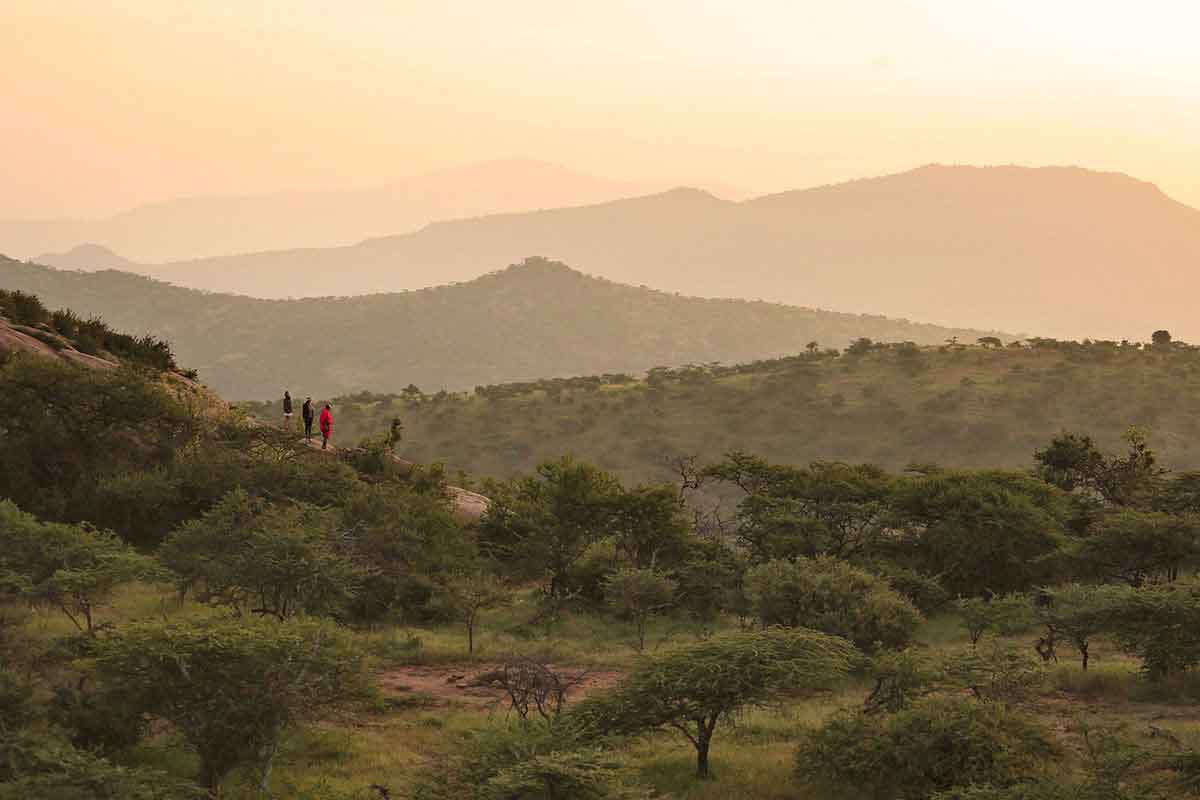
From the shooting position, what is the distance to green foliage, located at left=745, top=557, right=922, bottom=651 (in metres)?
25.1

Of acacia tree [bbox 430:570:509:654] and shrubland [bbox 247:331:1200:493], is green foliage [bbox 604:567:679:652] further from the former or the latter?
shrubland [bbox 247:331:1200:493]

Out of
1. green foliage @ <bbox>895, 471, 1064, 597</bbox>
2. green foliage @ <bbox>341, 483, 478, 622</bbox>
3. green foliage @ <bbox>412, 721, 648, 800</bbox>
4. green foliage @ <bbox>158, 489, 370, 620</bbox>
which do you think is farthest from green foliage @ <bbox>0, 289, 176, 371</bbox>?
green foliage @ <bbox>412, 721, 648, 800</bbox>

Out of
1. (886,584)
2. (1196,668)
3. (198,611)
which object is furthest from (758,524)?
(198,611)

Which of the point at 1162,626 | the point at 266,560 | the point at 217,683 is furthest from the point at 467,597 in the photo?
the point at 1162,626

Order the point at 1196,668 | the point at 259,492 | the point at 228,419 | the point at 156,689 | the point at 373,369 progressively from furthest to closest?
the point at 373,369
the point at 228,419
the point at 259,492
the point at 1196,668
the point at 156,689

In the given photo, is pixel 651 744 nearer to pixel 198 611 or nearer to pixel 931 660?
pixel 931 660

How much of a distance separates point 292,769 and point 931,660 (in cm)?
1118

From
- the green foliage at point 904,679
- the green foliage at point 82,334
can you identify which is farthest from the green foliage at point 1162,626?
the green foliage at point 82,334

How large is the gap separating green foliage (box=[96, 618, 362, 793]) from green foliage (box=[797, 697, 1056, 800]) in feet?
26.5

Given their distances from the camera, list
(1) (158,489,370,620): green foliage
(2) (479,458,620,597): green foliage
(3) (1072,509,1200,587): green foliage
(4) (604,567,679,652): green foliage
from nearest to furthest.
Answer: (1) (158,489,370,620): green foliage
(4) (604,567,679,652): green foliage
(3) (1072,509,1200,587): green foliage
(2) (479,458,620,597): green foliage

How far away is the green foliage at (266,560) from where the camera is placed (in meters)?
24.2

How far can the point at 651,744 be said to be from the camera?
19.5m

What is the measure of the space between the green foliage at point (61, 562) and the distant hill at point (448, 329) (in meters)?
126

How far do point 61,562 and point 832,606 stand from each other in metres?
17.1
